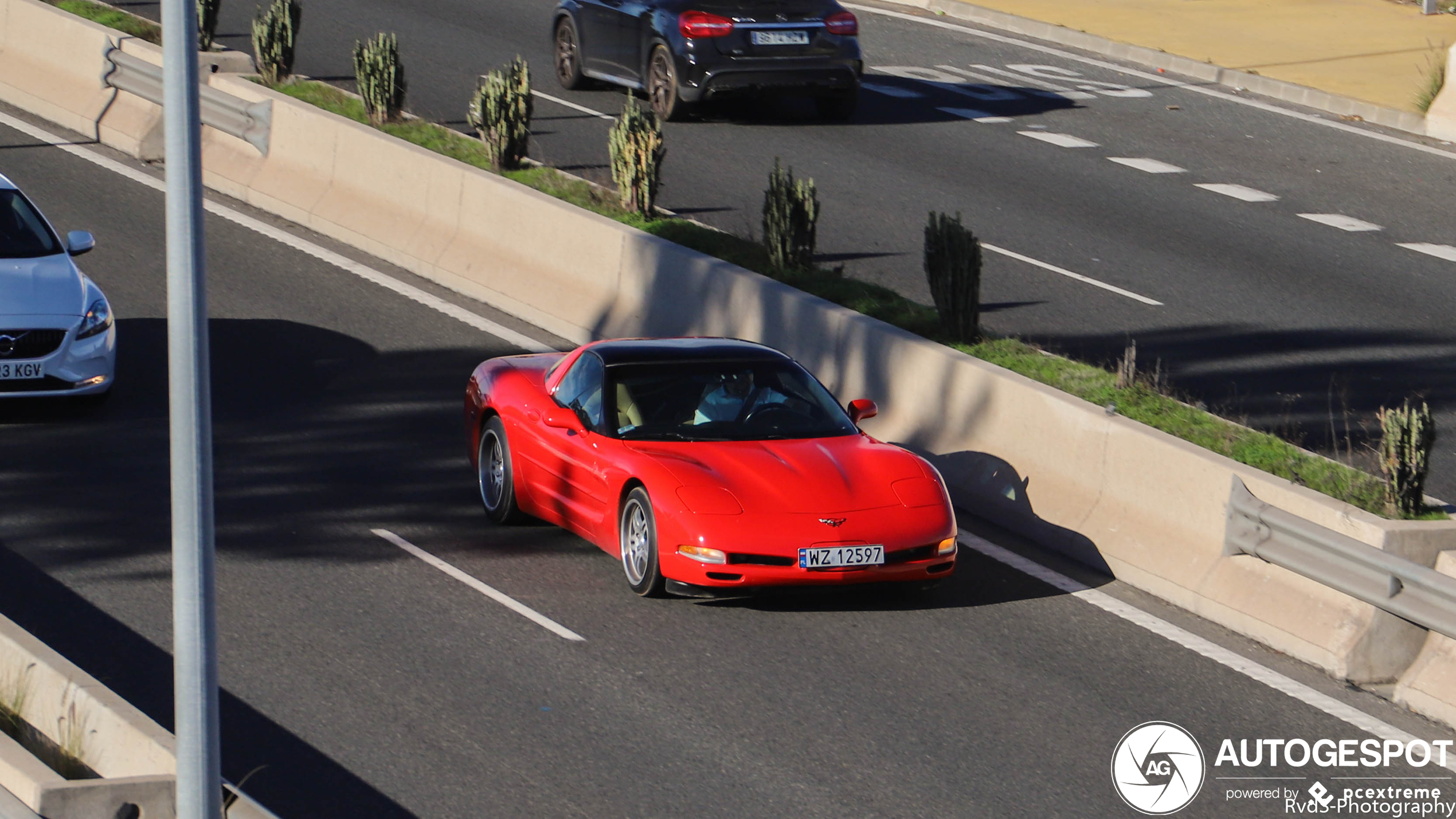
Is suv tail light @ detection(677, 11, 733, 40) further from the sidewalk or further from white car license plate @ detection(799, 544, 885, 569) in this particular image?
white car license plate @ detection(799, 544, 885, 569)

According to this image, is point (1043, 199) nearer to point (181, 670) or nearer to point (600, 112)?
point (600, 112)

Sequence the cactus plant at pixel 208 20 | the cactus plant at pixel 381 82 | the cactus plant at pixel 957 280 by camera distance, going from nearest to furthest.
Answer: the cactus plant at pixel 957 280
the cactus plant at pixel 381 82
the cactus plant at pixel 208 20

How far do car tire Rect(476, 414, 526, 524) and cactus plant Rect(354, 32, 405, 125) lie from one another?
25.3 feet

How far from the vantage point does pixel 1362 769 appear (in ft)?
27.7

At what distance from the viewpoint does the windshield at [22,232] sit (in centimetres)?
1353

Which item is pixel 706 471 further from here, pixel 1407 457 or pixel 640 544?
pixel 1407 457

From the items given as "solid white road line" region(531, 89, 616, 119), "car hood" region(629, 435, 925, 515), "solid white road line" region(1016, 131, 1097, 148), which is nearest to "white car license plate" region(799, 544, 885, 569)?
"car hood" region(629, 435, 925, 515)

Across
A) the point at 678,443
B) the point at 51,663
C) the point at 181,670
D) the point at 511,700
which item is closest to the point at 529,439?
the point at 678,443

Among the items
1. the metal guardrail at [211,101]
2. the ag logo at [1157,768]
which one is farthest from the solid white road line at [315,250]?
the ag logo at [1157,768]

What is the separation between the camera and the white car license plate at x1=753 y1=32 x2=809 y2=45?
21.1m

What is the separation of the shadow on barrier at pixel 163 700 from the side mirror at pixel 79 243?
12.2 ft

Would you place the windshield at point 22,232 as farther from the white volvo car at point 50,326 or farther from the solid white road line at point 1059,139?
the solid white road line at point 1059,139

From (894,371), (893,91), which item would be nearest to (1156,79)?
(893,91)

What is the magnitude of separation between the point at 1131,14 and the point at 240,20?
14130mm
